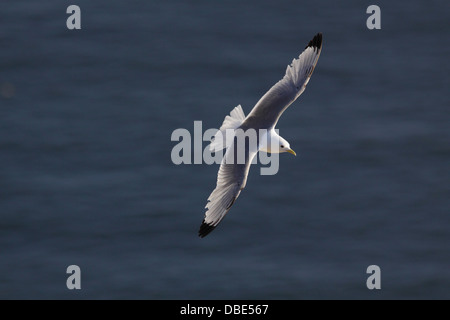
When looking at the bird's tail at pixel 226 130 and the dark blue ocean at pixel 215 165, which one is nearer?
the bird's tail at pixel 226 130

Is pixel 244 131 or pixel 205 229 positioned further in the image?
pixel 244 131

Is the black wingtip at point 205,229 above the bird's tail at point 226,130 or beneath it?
beneath

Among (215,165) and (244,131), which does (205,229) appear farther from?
(215,165)

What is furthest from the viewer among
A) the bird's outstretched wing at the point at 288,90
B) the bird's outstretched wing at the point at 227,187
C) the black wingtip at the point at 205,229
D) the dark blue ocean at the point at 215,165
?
the dark blue ocean at the point at 215,165

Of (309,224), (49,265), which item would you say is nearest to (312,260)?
(309,224)

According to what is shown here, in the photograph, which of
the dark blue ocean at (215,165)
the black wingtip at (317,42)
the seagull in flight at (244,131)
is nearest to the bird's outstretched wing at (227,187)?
the seagull in flight at (244,131)

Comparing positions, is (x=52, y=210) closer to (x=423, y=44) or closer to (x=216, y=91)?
(x=216, y=91)

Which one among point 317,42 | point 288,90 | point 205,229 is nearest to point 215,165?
point 288,90

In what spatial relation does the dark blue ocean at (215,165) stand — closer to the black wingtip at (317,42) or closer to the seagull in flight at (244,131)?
the seagull in flight at (244,131)

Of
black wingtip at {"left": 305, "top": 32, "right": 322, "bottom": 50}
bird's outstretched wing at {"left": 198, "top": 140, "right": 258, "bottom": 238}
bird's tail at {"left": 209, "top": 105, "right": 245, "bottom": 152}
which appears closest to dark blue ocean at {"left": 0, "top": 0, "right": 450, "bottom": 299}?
bird's tail at {"left": 209, "top": 105, "right": 245, "bottom": 152}
